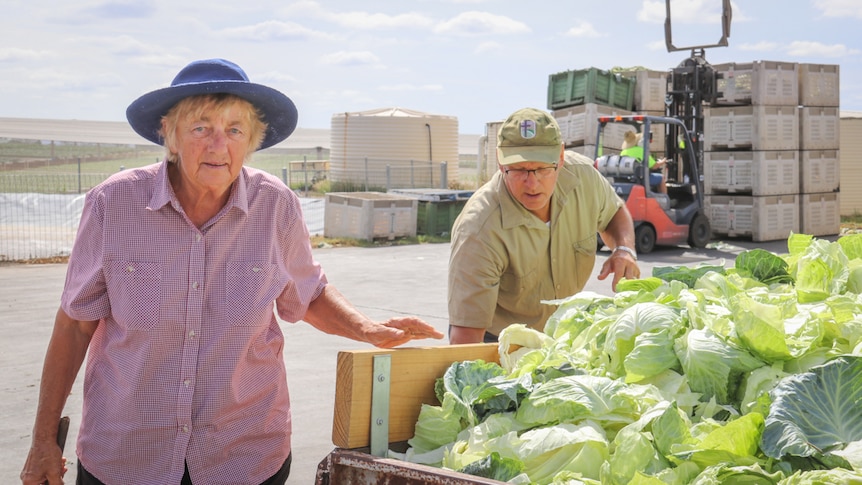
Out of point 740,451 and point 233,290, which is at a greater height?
point 233,290

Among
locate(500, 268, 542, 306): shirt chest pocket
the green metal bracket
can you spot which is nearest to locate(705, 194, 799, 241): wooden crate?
locate(500, 268, 542, 306): shirt chest pocket

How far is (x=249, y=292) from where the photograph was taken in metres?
2.81

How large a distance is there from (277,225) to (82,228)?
0.60m

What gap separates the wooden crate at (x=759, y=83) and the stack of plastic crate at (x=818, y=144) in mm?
393

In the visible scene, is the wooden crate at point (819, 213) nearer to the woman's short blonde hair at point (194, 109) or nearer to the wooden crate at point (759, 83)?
the wooden crate at point (759, 83)

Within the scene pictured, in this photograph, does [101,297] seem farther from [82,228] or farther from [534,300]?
[534,300]

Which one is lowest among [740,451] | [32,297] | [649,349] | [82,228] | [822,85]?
[32,297]

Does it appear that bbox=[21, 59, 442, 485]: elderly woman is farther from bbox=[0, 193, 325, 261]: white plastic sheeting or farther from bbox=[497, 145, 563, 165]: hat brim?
bbox=[0, 193, 325, 261]: white plastic sheeting

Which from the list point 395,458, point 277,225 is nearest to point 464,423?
point 395,458

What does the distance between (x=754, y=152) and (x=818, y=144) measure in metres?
1.80

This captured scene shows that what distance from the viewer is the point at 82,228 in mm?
2789

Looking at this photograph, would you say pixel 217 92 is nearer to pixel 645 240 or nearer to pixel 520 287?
pixel 520 287

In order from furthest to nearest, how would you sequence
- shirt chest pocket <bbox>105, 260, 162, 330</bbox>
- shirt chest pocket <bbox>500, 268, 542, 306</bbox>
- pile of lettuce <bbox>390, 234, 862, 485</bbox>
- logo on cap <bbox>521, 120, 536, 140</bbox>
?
shirt chest pocket <bbox>500, 268, 542, 306</bbox> < logo on cap <bbox>521, 120, 536, 140</bbox> < shirt chest pocket <bbox>105, 260, 162, 330</bbox> < pile of lettuce <bbox>390, 234, 862, 485</bbox>

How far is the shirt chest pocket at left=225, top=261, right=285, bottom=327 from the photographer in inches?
109
